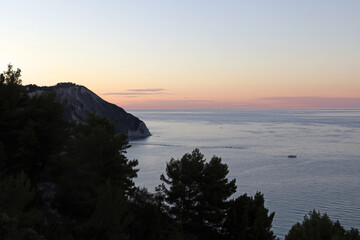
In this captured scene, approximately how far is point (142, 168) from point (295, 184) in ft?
116

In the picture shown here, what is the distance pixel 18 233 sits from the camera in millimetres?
15203

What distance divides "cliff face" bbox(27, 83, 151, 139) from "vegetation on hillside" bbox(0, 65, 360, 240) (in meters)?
107

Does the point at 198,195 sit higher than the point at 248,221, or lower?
higher

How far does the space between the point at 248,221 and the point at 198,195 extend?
503 cm

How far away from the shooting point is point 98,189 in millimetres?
25641

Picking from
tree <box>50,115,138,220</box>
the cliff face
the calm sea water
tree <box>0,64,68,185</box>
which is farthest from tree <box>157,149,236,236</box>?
the cliff face

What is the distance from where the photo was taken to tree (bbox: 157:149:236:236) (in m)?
31.1

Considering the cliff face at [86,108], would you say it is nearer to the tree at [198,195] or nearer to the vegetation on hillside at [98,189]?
the vegetation on hillside at [98,189]

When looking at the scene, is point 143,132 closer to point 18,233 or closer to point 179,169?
point 179,169

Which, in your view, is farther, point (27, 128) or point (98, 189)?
point (27, 128)

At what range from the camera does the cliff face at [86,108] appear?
14388 cm

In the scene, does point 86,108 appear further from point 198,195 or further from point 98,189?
point 98,189

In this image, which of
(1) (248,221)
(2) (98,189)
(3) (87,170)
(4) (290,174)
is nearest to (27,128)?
(3) (87,170)

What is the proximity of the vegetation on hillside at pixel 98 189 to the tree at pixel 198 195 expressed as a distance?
0.09 m
